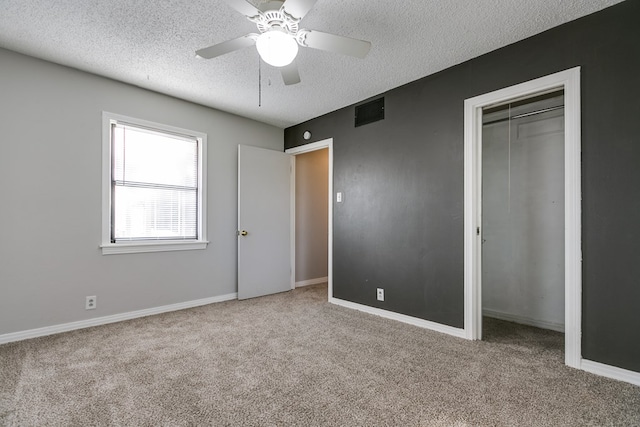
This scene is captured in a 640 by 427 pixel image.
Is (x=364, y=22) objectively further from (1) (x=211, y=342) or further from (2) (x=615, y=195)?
(1) (x=211, y=342)

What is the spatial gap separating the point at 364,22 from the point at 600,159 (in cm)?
193

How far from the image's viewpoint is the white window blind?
11.1ft

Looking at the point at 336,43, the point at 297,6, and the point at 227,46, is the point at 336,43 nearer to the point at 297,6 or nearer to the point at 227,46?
the point at 297,6

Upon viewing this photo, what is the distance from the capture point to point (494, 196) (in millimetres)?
3561

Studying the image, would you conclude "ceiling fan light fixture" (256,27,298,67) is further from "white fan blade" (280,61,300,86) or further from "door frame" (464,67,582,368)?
"door frame" (464,67,582,368)

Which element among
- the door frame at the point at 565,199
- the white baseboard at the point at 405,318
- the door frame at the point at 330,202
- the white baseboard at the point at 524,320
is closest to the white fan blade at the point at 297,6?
the door frame at the point at 565,199

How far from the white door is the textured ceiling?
1237 millimetres

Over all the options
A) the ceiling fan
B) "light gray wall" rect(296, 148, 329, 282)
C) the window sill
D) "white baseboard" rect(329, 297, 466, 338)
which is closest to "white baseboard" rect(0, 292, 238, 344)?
the window sill

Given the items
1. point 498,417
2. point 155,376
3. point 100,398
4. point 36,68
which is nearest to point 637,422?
point 498,417

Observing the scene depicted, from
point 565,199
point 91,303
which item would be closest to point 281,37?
point 565,199

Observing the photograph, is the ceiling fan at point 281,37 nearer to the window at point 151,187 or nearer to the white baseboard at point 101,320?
the window at point 151,187

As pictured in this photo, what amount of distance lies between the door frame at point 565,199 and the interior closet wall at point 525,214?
838mm

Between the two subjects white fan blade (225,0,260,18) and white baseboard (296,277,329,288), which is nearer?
white fan blade (225,0,260,18)

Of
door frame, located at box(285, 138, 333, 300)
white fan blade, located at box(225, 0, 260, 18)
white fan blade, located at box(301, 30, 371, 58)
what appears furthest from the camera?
door frame, located at box(285, 138, 333, 300)
